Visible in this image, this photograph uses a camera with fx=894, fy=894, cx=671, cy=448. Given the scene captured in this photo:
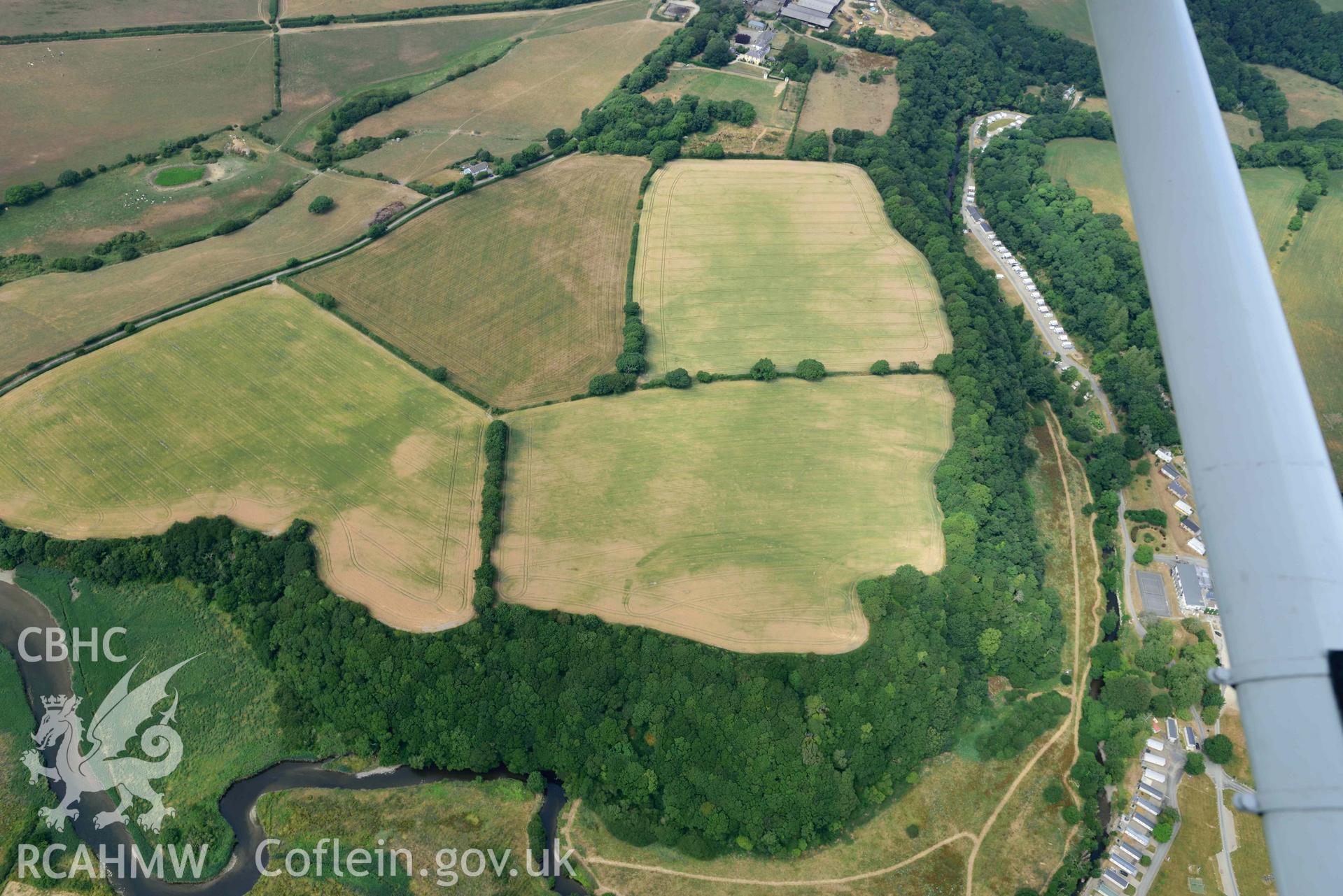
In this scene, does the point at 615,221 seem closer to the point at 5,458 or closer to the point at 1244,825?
the point at 5,458

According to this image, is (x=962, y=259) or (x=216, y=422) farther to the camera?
(x=962, y=259)

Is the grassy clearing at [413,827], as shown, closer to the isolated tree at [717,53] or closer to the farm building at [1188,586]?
the farm building at [1188,586]

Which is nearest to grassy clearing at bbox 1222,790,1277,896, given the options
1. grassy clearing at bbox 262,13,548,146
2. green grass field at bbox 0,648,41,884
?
green grass field at bbox 0,648,41,884

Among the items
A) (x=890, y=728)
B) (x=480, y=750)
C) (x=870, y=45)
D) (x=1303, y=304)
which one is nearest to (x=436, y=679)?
(x=480, y=750)

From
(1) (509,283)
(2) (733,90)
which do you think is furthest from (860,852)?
(2) (733,90)

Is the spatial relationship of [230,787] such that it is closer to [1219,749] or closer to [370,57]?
[1219,749]
